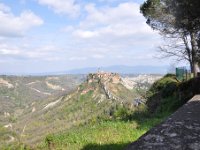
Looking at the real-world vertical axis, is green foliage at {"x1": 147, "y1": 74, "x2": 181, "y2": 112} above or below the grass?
above

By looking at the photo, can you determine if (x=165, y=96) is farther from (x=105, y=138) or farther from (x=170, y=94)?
(x=105, y=138)

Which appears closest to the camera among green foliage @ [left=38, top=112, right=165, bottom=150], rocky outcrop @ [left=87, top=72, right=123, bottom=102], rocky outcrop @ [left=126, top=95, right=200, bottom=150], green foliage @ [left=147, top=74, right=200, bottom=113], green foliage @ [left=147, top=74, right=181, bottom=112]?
rocky outcrop @ [left=126, top=95, right=200, bottom=150]

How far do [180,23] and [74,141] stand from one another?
396 inches

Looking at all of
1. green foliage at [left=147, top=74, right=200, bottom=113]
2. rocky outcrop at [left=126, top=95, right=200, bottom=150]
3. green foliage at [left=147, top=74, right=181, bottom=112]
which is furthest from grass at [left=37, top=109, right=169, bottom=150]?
green foliage at [left=147, top=74, right=181, bottom=112]

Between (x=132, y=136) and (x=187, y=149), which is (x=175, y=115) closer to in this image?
(x=187, y=149)

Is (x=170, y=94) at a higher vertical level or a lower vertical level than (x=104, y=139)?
higher

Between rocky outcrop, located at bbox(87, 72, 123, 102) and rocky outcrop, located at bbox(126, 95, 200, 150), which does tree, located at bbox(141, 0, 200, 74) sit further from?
rocky outcrop, located at bbox(87, 72, 123, 102)

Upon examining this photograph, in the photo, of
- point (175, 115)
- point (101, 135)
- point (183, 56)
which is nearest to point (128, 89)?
point (183, 56)

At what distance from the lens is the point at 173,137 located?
16.2 ft

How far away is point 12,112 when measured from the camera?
639ft

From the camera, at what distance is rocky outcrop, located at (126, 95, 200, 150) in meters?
4.70

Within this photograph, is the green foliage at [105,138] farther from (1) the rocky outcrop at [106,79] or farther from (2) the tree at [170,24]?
(1) the rocky outcrop at [106,79]

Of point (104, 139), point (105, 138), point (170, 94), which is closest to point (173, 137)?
point (104, 139)

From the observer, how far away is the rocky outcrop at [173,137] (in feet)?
15.4
